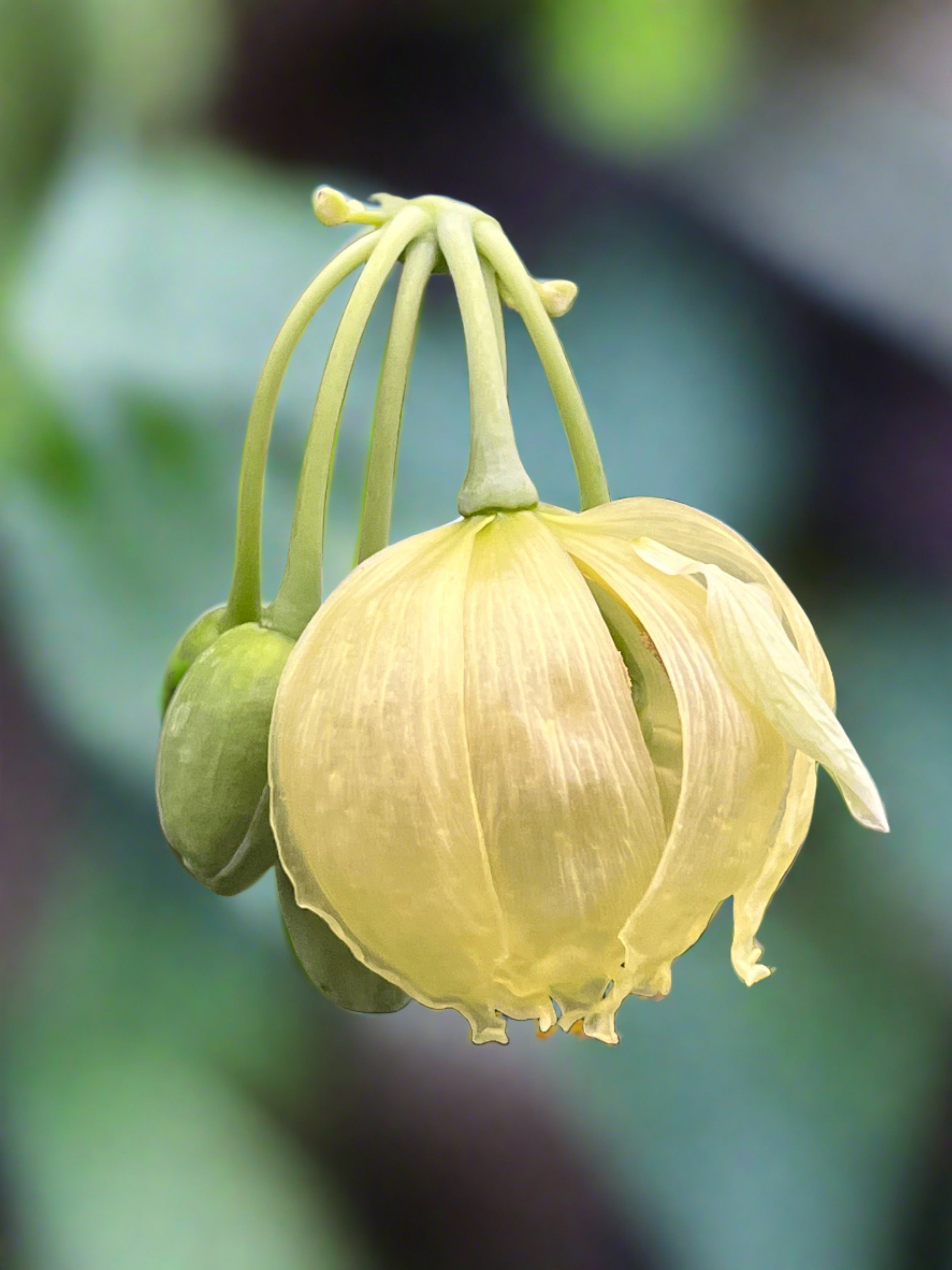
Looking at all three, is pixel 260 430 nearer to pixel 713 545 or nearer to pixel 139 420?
pixel 713 545

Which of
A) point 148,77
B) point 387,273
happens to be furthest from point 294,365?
point 387,273

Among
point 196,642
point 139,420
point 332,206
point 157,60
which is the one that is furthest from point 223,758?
point 157,60

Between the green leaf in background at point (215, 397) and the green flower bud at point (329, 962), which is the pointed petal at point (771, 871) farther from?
the green leaf in background at point (215, 397)

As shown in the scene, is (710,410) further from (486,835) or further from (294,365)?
(486,835)

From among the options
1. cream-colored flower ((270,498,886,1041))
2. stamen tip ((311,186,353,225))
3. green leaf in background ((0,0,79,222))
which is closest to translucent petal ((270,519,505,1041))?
cream-colored flower ((270,498,886,1041))

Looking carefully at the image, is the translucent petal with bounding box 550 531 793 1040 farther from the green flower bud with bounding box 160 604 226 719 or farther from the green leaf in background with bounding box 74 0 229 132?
A: the green leaf in background with bounding box 74 0 229 132
